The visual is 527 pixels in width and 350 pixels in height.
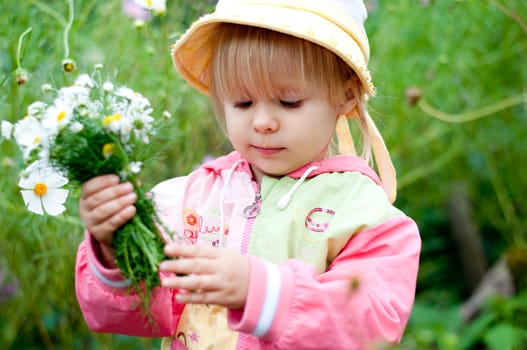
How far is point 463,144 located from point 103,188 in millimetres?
2081

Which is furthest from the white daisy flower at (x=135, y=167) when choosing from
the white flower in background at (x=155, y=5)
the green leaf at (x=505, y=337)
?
the green leaf at (x=505, y=337)

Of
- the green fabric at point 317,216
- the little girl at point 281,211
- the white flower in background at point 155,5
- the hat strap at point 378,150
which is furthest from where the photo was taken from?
the white flower in background at point 155,5

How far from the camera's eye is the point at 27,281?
2.24 meters

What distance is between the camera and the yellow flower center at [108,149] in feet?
3.73

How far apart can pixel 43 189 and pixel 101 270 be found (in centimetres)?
15

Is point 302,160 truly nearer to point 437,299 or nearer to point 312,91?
point 312,91

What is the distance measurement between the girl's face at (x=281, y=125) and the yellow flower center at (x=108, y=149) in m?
0.30

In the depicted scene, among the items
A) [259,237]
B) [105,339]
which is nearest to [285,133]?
[259,237]

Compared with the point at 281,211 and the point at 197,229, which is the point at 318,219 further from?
the point at 197,229

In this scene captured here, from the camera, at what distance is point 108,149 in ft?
3.73

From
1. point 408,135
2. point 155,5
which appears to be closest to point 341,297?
point 155,5

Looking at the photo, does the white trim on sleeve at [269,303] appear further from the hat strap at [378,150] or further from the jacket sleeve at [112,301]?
the hat strap at [378,150]

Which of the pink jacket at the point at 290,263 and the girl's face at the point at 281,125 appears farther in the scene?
the girl's face at the point at 281,125

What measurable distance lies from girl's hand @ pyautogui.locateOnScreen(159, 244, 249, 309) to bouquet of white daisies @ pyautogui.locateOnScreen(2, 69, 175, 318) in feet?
0.19
